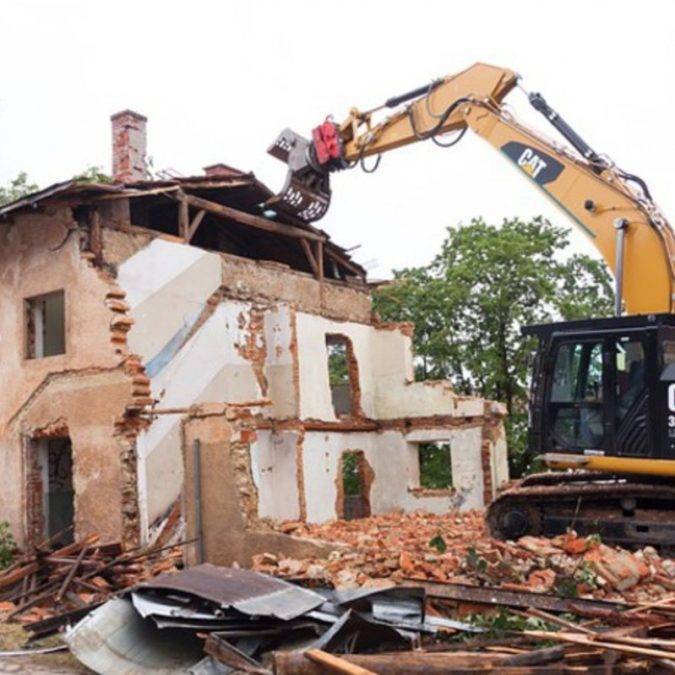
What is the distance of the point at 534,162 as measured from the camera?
1147 centimetres

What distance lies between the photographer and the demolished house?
1367 centimetres

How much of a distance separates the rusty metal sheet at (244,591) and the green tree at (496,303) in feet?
55.0

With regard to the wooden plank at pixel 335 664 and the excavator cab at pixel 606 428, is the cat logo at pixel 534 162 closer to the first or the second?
the excavator cab at pixel 606 428

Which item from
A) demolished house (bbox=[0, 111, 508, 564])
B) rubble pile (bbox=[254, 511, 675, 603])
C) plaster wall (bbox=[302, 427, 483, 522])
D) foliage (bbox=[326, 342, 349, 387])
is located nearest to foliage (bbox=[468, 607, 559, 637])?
rubble pile (bbox=[254, 511, 675, 603])

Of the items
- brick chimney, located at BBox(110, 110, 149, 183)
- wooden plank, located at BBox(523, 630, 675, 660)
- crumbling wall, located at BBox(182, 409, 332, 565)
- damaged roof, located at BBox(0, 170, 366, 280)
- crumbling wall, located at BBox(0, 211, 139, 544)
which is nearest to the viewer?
wooden plank, located at BBox(523, 630, 675, 660)

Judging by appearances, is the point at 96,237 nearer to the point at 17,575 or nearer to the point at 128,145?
the point at 128,145

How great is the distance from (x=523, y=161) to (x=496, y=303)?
12928 millimetres

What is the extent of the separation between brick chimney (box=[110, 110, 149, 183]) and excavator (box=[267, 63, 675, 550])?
31.5 ft

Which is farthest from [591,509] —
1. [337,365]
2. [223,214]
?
[337,365]

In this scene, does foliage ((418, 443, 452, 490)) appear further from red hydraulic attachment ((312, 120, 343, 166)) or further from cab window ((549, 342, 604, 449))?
cab window ((549, 342, 604, 449))

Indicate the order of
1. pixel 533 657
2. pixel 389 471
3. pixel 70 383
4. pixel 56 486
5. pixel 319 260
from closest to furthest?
pixel 533 657 < pixel 70 383 < pixel 56 486 < pixel 319 260 < pixel 389 471

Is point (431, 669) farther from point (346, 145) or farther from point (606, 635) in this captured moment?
point (346, 145)

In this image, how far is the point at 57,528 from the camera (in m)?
15.2

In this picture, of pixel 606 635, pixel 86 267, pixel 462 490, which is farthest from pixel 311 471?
pixel 606 635
